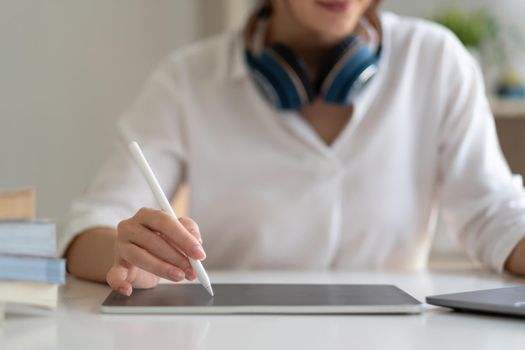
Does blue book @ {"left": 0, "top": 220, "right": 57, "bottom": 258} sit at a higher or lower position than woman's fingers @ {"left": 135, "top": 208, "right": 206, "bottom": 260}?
higher

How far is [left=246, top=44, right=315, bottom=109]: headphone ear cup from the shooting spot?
147 cm

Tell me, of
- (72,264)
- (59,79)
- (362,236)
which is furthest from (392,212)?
(59,79)

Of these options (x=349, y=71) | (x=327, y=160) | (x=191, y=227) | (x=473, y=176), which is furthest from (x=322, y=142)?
(x=191, y=227)

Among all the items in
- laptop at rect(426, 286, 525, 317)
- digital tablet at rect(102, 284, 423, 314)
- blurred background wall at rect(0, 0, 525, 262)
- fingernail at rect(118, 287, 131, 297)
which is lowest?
blurred background wall at rect(0, 0, 525, 262)

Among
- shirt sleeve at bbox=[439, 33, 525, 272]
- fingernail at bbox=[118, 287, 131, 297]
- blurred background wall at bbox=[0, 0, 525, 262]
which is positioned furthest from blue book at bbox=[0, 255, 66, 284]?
blurred background wall at bbox=[0, 0, 525, 262]

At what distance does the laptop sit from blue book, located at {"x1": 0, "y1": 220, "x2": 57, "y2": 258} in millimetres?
399

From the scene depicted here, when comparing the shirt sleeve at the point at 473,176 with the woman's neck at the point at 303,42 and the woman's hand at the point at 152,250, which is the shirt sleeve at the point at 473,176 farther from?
the woman's hand at the point at 152,250

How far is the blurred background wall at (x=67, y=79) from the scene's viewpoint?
1.69 meters

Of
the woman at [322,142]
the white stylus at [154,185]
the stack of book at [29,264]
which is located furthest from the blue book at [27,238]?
the woman at [322,142]

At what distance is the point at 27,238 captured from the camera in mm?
824

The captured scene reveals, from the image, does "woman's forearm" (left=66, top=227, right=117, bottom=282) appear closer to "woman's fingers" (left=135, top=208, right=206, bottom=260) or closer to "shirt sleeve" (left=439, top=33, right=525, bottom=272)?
"woman's fingers" (left=135, top=208, right=206, bottom=260)

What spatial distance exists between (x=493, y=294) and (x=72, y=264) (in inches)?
24.1

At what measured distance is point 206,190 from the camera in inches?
61.4

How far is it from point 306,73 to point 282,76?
5cm
